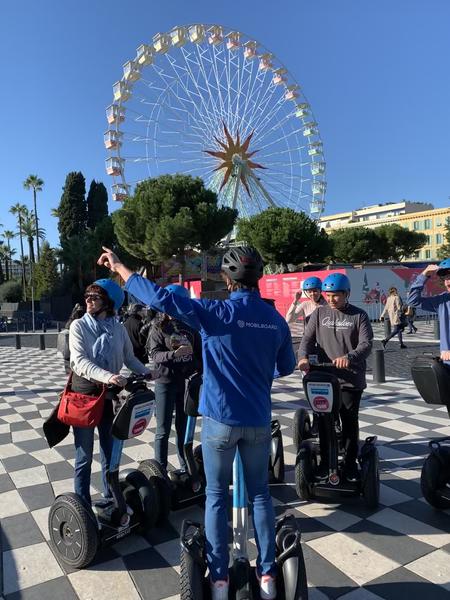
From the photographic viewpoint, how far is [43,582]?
271 cm

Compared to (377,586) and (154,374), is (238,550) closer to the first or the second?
(377,586)

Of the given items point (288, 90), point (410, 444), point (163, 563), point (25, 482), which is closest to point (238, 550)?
point (163, 563)

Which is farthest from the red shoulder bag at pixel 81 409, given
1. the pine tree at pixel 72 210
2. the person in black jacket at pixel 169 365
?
the pine tree at pixel 72 210

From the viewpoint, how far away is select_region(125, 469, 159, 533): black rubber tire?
3104mm

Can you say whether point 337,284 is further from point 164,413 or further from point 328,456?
point 164,413

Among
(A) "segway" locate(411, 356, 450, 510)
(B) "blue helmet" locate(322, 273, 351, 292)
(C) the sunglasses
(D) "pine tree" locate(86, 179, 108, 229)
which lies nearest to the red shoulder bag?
(C) the sunglasses

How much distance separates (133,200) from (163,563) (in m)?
35.1

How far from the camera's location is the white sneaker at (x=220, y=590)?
2.06m

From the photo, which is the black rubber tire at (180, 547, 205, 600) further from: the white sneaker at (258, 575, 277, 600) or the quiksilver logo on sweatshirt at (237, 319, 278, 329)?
the quiksilver logo on sweatshirt at (237, 319, 278, 329)

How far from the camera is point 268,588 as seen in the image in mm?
2082

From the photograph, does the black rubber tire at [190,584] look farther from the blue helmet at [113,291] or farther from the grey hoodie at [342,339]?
the grey hoodie at [342,339]

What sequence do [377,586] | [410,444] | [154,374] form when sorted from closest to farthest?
[377,586] → [154,374] → [410,444]

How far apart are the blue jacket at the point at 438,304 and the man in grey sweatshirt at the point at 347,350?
428mm

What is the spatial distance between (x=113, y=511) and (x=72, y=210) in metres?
55.6
